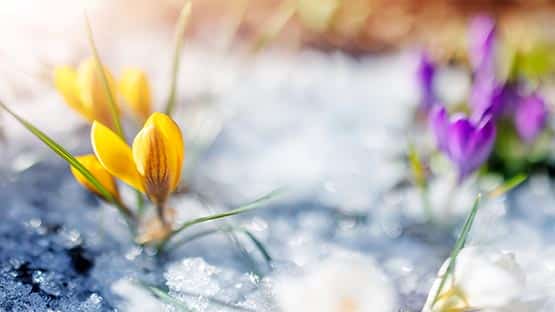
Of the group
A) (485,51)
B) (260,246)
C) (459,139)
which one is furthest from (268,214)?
(485,51)

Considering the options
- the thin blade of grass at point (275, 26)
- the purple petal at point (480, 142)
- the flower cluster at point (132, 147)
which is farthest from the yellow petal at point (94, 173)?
the purple petal at point (480, 142)

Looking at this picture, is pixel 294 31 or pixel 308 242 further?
pixel 294 31

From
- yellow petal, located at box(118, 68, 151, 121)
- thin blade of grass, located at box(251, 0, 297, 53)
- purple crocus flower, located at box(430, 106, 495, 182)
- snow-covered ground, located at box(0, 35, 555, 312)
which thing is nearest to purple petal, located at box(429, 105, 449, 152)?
purple crocus flower, located at box(430, 106, 495, 182)

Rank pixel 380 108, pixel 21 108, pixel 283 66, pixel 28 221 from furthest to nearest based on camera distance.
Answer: pixel 283 66
pixel 380 108
pixel 21 108
pixel 28 221

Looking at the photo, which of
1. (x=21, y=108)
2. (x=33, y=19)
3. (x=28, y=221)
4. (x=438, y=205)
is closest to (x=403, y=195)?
(x=438, y=205)

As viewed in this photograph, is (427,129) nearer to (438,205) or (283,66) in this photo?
(438,205)

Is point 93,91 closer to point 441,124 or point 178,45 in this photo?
point 178,45
